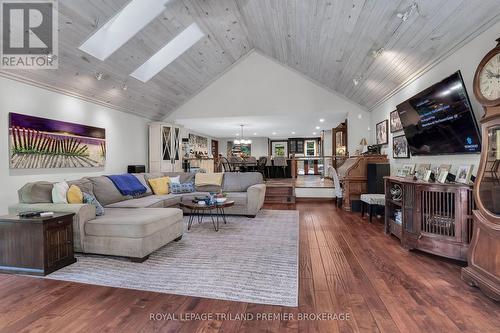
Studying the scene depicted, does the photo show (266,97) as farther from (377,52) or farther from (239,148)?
(239,148)

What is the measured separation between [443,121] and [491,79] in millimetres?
1048

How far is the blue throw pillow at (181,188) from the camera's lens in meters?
5.66

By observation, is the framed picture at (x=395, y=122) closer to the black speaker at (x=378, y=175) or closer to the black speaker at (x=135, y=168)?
the black speaker at (x=378, y=175)

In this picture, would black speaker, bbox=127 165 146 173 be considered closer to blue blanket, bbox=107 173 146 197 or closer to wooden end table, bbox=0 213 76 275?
blue blanket, bbox=107 173 146 197

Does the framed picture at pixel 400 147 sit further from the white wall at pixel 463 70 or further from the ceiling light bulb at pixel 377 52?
the ceiling light bulb at pixel 377 52

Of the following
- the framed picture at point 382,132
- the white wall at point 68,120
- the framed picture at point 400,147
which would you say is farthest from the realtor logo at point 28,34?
the framed picture at point 382,132

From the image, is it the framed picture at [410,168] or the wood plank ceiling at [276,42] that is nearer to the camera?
the wood plank ceiling at [276,42]

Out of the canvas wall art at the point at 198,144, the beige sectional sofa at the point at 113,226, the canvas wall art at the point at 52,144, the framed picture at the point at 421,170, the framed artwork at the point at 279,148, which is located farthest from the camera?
the framed artwork at the point at 279,148

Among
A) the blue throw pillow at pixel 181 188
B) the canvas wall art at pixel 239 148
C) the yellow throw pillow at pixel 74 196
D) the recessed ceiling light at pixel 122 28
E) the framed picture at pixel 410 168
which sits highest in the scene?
the recessed ceiling light at pixel 122 28

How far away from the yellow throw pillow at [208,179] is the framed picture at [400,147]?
12.0 feet

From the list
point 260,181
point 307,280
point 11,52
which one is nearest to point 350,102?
point 260,181

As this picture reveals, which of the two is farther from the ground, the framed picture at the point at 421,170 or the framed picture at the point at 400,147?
the framed picture at the point at 400,147

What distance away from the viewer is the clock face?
86.1 inches

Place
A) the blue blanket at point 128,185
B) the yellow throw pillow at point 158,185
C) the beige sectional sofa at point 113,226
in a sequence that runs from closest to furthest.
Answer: the beige sectional sofa at point 113,226, the blue blanket at point 128,185, the yellow throw pillow at point 158,185
